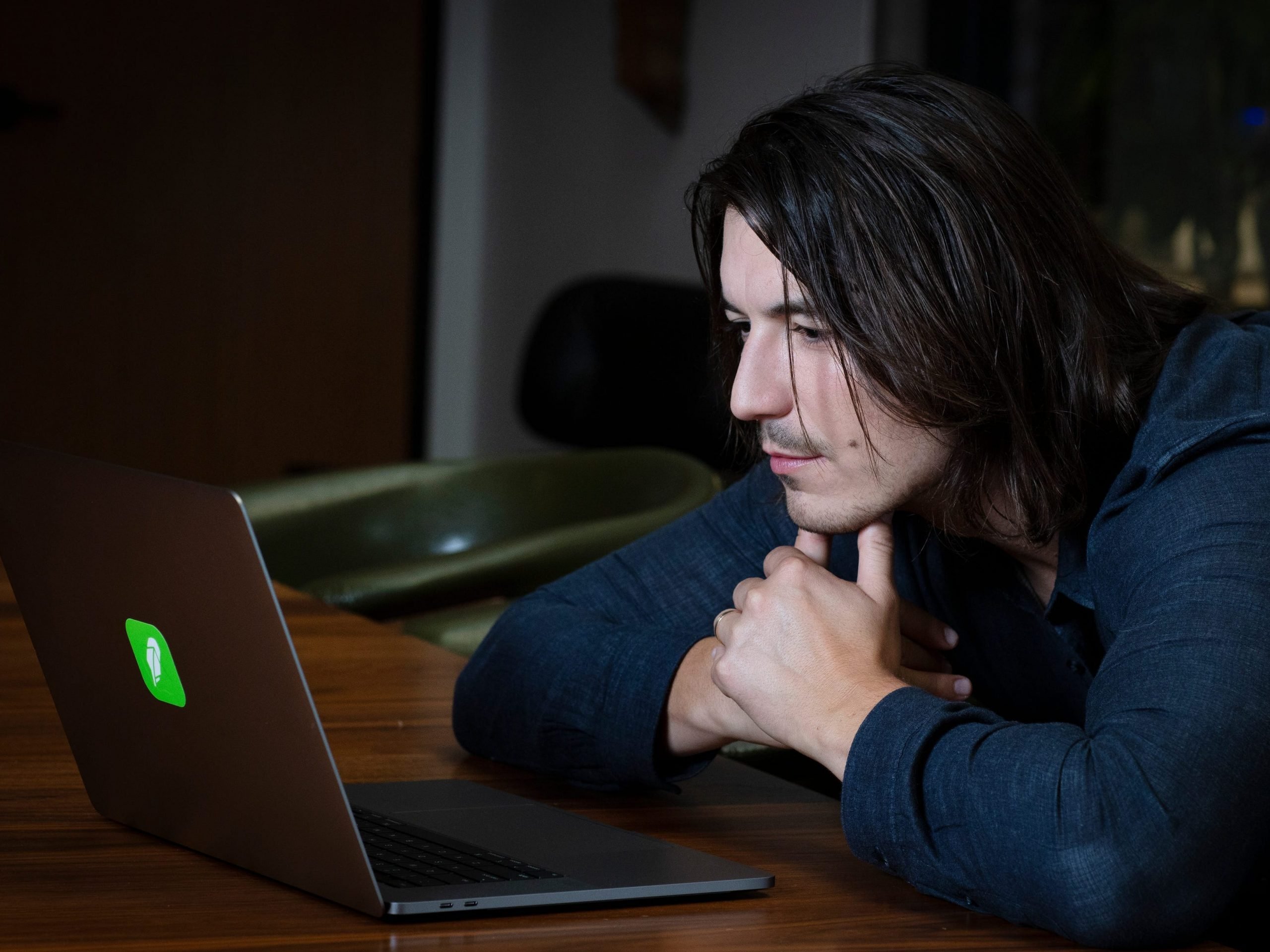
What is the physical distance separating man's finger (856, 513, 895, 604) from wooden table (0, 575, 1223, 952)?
0.42 ft

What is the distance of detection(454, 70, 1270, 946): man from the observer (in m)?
0.66

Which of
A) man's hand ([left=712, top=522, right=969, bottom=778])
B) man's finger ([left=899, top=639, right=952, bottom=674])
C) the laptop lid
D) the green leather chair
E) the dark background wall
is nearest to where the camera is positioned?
the laptop lid

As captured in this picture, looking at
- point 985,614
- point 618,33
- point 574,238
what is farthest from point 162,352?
point 985,614

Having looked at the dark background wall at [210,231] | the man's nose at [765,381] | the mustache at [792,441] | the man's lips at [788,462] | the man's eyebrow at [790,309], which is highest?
the man's eyebrow at [790,309]

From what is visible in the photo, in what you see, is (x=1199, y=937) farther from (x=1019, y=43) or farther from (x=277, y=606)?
(x=1019, y=43)

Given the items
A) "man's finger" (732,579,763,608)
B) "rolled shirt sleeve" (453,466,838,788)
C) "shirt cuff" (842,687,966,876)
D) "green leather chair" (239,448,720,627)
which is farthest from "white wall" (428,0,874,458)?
"shirt cuff" (842,687,966,876)

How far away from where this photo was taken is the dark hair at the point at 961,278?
891 mm

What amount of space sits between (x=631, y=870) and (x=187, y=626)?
23 cm

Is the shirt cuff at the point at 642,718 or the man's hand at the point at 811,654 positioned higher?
the man's hand at the point at 811,654

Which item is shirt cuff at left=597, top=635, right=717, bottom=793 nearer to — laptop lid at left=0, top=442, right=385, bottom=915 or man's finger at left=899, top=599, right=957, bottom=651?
man's finger at left=899, top=599, right=957, bottom=651

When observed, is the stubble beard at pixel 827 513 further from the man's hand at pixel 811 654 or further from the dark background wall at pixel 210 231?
the dark background wall at pixel 210 231

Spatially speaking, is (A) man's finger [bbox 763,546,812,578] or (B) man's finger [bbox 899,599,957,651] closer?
(A) man's finger [bbox 763,546,812,578]

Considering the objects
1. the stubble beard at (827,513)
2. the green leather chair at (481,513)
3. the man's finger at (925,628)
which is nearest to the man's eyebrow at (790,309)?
the stubble beard at (827,513)

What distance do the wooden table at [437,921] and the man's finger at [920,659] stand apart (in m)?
0.13
